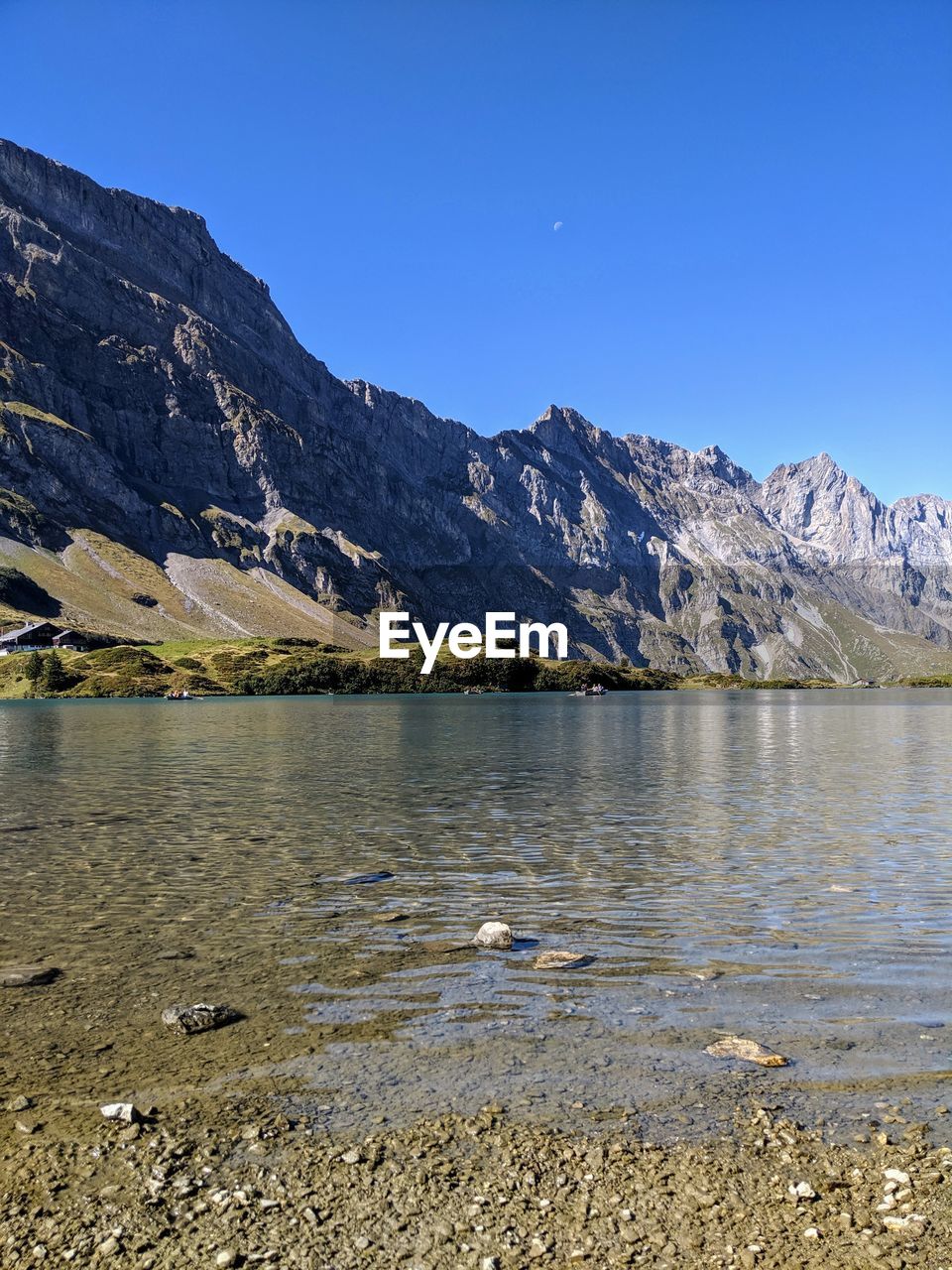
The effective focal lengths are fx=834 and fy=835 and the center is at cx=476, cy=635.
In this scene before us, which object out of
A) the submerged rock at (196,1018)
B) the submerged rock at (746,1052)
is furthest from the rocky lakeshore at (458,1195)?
the submerged rock at (196,1018)

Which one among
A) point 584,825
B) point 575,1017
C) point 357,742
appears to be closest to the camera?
point 575,1017

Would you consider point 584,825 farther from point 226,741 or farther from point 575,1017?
point 226,741

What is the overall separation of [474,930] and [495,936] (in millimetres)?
1665

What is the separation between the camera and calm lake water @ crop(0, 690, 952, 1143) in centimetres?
1371

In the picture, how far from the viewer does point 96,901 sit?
2562 centimetres

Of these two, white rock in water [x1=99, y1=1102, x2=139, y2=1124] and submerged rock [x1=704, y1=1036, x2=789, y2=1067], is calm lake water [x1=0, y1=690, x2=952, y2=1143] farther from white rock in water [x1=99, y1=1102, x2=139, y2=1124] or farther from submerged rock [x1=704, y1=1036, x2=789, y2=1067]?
white rock in water [x1=99, y1=1102, x2=139, y2=1124]

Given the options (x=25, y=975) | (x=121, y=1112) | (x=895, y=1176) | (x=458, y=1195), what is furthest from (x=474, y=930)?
(x=895, y=1176)

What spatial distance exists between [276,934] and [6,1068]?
28.0ft

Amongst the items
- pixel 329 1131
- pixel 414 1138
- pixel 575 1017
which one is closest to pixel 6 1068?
pixel 329 1131

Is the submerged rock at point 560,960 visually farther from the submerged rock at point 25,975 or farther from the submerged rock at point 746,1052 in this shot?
the submerged rock at point 25,975

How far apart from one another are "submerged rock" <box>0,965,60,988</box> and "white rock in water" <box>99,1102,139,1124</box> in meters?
7.14

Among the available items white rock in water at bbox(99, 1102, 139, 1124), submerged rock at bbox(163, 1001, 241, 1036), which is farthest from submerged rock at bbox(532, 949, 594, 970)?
white rock in water at bbox(99, 1102, 139, 1124)

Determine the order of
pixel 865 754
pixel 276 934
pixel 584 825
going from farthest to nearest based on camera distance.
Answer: pixel 865 754
pixel 584 825
pixel 276 934

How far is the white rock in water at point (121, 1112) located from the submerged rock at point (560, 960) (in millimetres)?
9260
